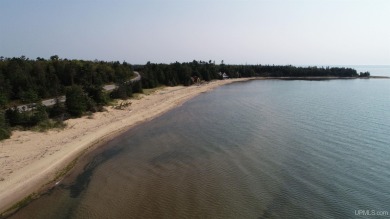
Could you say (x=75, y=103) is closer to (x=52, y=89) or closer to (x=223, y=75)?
(x=52, y=89)

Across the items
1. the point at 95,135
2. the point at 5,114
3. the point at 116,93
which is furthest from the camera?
the point at 116,93

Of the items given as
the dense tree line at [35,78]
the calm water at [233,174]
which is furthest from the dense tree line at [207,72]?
the calm water at [233,174]

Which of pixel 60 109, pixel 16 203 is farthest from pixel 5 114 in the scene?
pixel 16 203

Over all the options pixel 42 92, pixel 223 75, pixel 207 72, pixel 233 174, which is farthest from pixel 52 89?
pixel 223 75

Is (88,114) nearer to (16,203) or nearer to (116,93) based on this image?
(116,93)

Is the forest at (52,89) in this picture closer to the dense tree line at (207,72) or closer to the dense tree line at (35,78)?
the dense tree line at (35,78)

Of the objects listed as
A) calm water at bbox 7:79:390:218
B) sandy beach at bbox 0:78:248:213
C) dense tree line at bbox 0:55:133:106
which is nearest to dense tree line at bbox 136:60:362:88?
dense tree line at bbox 0:55:133:106
